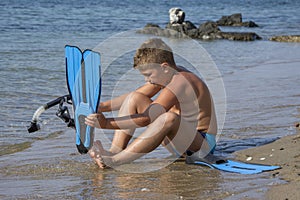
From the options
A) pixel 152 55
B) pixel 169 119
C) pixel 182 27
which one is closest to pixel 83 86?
pixel 152 55

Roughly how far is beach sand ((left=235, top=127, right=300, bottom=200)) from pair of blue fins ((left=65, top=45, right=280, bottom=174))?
158 mm

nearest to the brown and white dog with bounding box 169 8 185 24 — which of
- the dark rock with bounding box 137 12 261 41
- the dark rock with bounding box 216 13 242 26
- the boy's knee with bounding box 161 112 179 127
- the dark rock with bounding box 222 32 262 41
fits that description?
the dark rock with bounding box 137 12 261 41

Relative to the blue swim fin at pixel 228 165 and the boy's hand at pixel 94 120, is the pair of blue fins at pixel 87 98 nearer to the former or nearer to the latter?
the blue swim fin at pixel 228 165

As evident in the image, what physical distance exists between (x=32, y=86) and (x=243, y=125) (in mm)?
4236

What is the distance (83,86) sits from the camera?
15.7 feet

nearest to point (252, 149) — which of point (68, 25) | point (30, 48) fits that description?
point (30, 48)

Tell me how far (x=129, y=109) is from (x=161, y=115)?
329mm

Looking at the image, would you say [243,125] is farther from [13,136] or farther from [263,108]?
[13,136]

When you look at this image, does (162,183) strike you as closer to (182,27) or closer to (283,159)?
(283,159)

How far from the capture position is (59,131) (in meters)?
6.62

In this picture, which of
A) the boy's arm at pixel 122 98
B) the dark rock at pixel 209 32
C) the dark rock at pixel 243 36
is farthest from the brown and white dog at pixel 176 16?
the boy's arm at pixel 122 98

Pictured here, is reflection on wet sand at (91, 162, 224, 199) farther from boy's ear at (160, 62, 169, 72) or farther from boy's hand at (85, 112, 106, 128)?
boy's ear at (160, 62, 169, 72)

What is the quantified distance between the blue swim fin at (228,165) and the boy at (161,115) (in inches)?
4.5

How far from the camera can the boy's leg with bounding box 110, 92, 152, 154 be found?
4965 millimetres
